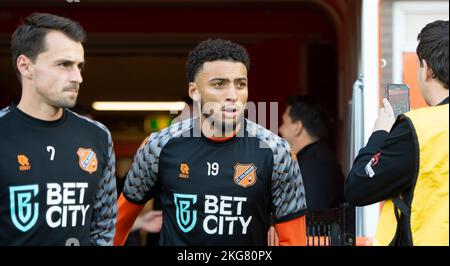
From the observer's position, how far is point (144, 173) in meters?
4.05

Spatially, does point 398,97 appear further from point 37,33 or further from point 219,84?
point 37,33

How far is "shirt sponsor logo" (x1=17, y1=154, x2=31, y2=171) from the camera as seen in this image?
11.2ft

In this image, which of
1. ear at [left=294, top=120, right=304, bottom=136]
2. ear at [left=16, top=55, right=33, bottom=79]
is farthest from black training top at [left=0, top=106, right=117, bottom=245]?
ear at [left=294, top=120, right=304, bottom=136]

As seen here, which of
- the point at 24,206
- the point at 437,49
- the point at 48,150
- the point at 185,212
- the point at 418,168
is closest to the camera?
the point at 418,168

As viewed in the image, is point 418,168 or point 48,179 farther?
point 48,179

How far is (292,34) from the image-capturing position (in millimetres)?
9039

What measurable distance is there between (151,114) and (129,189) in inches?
336

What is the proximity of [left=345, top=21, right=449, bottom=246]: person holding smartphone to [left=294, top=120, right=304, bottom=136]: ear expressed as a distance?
111 inches

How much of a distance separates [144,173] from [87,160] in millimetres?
516

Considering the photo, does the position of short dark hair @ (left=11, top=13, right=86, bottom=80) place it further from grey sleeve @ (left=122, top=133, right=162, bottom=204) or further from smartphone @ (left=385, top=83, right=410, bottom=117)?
smartphone @ (left=385, top=83, right=410, bottom=117)

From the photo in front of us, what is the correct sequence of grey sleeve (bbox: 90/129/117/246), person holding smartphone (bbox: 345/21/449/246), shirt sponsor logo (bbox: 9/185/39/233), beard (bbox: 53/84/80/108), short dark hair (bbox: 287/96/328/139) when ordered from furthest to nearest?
short dark hair (bbox: 287/96/328/139) → grey sleeve (bbox: 90/129/117/246) → beard (bbox: 53/84/80/108) → shirt sponsor logo (bbox: 9/185/39/233) → person holding smartphone (bbox: 345/21/449/246)

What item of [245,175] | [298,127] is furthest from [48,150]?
[298,127]

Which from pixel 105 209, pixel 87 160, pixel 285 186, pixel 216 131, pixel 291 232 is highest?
pixel 216 131

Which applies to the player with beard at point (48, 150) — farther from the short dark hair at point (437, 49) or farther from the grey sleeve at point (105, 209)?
the short dark hair at point (437, 49)
